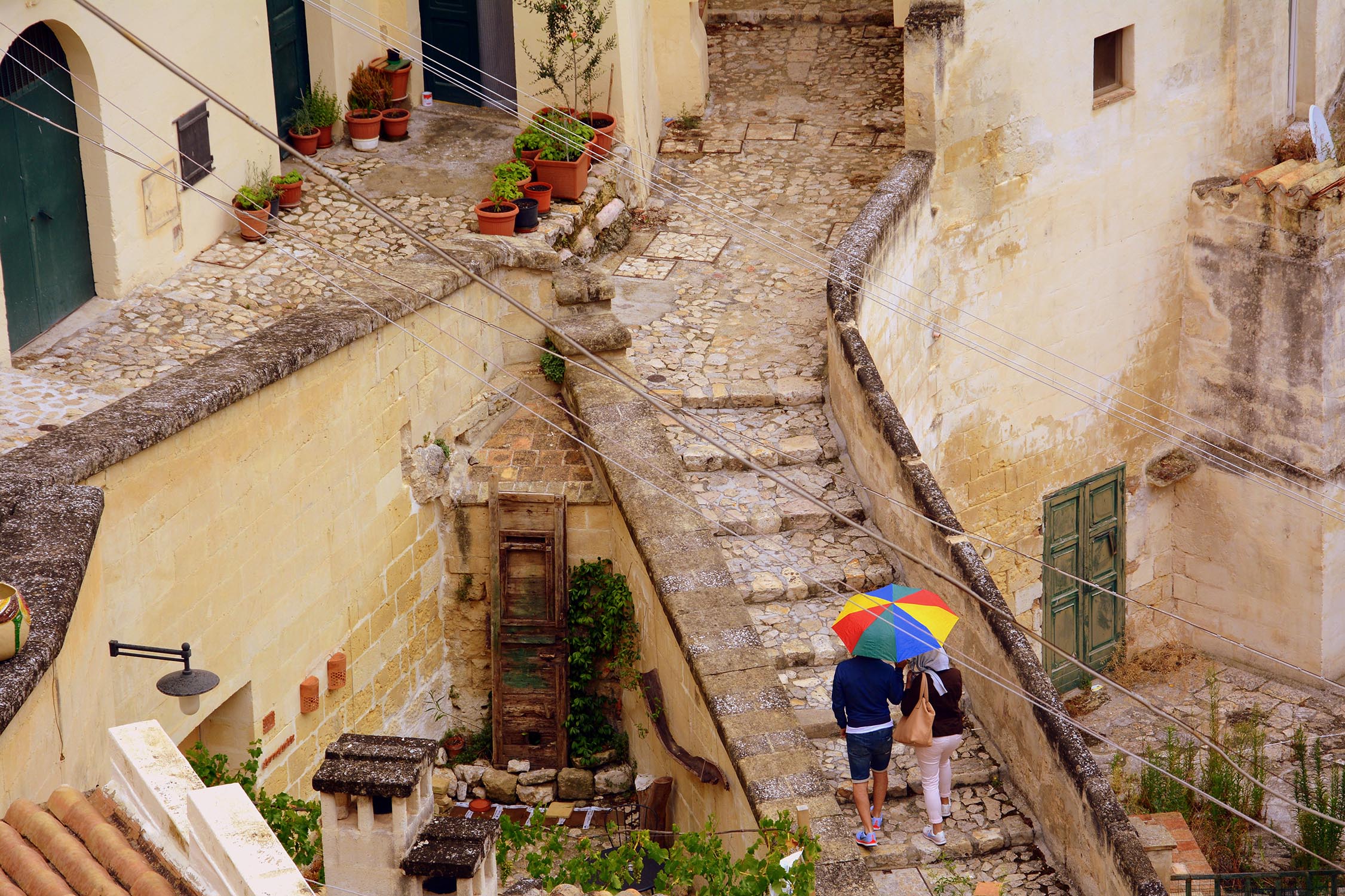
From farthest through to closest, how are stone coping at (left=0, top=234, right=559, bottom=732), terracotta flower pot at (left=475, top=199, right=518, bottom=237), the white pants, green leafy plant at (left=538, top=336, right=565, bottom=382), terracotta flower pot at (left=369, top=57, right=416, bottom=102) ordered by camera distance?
terracotta flower pot at (left=369, top=57, right=416, bottom=102), terracotta flower pot at (left=475, top=199, right=518, bottom=237), green leafy plant at (left=538, top=336, right=565, bottom=382), the white pants, stone coping at (left=0, top=234, right=559, bottom=732)

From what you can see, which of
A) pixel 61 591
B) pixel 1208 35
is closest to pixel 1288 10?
pixel 1208 35

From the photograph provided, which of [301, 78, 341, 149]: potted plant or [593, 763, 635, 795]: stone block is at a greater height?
[301, 78, 341, 149]: potted plant

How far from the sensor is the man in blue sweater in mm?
8953

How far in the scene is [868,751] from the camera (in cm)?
909

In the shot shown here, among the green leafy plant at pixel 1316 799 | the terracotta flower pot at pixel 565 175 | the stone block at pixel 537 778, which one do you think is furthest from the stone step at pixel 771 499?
the green leafy plant at pixel 1316 799

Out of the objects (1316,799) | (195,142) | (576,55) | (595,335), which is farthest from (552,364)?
(1316,799)

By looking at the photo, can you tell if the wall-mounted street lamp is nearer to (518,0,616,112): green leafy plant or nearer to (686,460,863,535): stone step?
(686,460,863,535): stone step

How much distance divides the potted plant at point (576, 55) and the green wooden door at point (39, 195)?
3853 mm

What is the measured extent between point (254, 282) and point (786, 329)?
3.94 metres

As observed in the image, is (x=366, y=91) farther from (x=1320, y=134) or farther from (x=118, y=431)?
(x=1320, y=134)

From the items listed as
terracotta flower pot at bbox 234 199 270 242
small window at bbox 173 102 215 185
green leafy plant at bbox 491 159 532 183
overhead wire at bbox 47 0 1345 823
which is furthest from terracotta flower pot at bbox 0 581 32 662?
green leafy plant at bbox 491 159 532 183

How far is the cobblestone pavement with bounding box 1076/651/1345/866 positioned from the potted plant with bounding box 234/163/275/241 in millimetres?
7981

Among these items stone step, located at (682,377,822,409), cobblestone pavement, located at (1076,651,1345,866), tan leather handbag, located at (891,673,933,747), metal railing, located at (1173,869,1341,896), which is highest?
stone step, located at (682,377,822,409)

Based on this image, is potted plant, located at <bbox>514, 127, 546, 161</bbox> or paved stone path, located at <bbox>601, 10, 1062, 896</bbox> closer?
paved stone path, located at <bbox>601, 10, 1062, 896</bbox>
